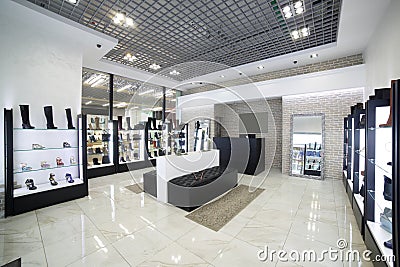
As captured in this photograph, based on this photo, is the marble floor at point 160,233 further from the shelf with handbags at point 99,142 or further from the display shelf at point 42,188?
the shelf with handbags at point 99,142

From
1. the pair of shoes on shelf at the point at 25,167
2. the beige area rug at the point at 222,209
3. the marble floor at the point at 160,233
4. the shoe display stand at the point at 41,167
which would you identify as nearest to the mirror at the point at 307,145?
the marble floor at the point at 160,233

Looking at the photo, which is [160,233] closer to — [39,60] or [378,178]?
[378,178]

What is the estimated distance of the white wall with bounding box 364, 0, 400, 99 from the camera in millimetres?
2797

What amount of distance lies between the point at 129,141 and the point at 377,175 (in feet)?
22.9

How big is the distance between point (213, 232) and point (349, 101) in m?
5.60

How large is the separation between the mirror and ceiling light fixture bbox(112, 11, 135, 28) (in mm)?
5635

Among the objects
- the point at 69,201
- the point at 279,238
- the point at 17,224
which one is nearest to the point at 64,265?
the point at 17,224

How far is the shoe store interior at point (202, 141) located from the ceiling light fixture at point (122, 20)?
0.10 ft

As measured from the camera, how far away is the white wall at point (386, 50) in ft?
9.18

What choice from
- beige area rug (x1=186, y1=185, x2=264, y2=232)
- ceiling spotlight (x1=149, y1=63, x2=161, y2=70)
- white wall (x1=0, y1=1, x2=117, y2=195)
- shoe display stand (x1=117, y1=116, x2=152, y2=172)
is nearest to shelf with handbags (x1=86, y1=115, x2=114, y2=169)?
shoe display stand (x1=117, y1=116, x2=152, y2=172)

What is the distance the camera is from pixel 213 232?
2572 mm

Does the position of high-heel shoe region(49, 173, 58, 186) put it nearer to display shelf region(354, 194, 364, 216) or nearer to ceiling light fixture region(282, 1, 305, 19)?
display shelf region(354, 194, 364, 216)

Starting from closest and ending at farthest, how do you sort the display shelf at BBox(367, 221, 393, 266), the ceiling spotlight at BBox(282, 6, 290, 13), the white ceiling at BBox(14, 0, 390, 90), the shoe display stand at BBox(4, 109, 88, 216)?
1. the display shelf at BBox(367, 221, 393, 266)
2. the shoe display stand at BBox(4, 109, 88, 216)
3. the white ceiling at BBox(14, 0, 390, 90)
4. the ceiling spotlight at BBox(282, 6, 290, 13)

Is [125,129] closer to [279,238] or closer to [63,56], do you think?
[63,56]
